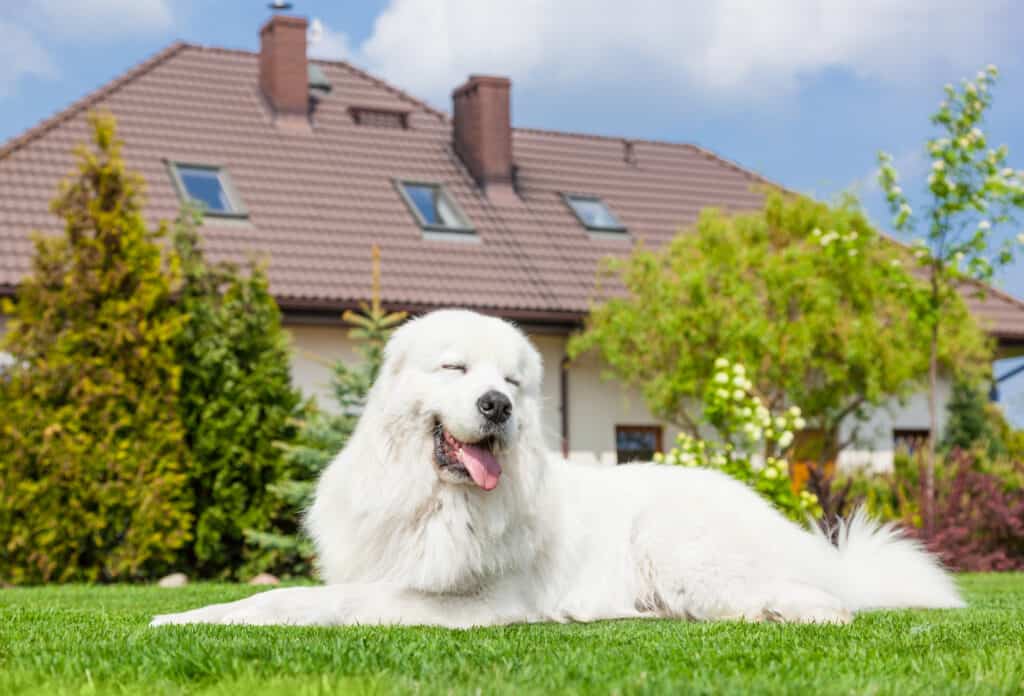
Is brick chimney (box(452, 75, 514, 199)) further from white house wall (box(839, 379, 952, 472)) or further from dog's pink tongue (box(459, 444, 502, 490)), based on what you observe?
dog's pink tongue (box(459, 444, 502, 490))

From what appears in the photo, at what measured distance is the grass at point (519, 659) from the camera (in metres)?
3.13

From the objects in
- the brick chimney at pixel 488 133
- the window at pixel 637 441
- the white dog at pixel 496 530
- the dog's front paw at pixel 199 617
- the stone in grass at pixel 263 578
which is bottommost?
the stone in grass at pixel 263 578

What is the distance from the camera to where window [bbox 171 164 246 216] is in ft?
58.4

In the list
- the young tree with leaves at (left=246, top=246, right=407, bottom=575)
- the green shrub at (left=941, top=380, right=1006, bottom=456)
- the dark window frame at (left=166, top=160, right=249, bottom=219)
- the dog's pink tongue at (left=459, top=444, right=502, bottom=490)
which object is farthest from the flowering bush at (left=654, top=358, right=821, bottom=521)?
the green shrub at (left=941, top=380, right=1006, bottom=456)

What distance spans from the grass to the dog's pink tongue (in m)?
0.58

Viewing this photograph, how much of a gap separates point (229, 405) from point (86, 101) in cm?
912

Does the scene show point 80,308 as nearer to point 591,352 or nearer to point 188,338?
point 188,338

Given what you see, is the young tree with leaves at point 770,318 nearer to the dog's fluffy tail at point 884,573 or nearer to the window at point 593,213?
the window at point 593,213

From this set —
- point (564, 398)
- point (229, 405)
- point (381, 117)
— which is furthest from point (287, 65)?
point (229, 405)

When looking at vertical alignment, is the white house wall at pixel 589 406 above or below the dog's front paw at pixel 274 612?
above

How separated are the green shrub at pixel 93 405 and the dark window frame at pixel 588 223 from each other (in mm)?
10103

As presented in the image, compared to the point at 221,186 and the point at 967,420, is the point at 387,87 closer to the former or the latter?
the point at 221,186

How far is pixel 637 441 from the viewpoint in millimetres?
19141

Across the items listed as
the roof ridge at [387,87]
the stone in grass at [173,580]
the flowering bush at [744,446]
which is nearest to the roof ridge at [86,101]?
the roof ridge at [387,87]
